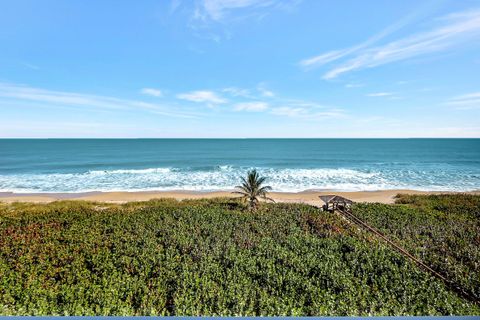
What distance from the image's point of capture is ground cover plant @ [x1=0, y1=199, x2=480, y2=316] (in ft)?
26.8

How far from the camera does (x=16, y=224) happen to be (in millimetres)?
15773

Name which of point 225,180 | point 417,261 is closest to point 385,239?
point 417,261

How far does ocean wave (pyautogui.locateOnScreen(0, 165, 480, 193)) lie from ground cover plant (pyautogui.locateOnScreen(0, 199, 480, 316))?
17837 millimetres

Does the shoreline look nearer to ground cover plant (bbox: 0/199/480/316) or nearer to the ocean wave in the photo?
the ocean wave

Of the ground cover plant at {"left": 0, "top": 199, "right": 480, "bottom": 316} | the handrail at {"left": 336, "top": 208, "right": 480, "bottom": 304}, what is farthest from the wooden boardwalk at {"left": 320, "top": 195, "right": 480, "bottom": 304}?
the ground cover plant at {"left": 0, "top": 199, "right": 480, "bottom": 316}

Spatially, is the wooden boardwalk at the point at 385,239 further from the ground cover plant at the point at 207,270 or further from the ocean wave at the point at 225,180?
the ocean wave at the point at 225,180

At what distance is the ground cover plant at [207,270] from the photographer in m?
8.17

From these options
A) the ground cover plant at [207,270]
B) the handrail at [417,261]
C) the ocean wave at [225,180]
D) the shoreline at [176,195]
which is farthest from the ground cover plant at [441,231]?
the ocean wave at [225,180]

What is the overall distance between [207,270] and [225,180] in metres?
28.4

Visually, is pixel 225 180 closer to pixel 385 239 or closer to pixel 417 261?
pixel 385 239

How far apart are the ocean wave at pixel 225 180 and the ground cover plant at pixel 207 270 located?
17837 mm

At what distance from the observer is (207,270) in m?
10.3

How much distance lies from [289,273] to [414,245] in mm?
8074

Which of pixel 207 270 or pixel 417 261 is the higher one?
pixel 207 270
